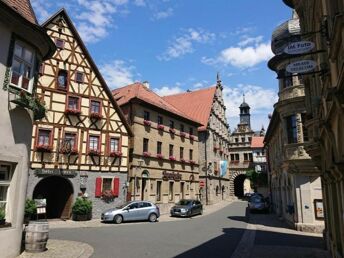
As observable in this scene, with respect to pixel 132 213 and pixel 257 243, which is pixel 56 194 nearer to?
pixel 132 213

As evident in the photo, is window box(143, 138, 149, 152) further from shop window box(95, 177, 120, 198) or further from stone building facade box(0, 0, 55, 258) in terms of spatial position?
stone building facade box(0, 0, 55, 258)

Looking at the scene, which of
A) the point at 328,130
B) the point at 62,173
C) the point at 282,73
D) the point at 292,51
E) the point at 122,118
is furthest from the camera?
the point at 122,118

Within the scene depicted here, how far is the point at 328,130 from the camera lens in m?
8.04

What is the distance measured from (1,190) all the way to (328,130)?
374 inches

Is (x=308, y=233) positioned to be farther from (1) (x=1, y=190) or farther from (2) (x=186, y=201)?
(1) (x=1, y=190)

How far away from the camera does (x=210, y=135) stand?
44688 mm

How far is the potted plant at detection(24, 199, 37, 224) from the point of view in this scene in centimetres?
2018

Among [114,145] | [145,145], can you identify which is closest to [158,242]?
[114,145]

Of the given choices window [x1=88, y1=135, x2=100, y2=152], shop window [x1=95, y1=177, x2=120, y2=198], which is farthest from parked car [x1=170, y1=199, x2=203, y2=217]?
window [x1=88, y1=135, x2=100, y2=152]

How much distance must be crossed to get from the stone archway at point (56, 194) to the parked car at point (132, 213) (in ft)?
11.2

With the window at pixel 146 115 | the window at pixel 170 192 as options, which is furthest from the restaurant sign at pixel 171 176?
the window at pixel 146 115

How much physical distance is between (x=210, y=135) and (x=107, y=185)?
21.7 m

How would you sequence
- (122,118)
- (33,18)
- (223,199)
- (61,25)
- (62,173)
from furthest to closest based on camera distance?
1. (223,199)
2. (122,118)
3. (61,25)
4. (62,173)
5. (33,18)

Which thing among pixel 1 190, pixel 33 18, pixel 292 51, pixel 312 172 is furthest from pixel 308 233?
pixel 33 18
